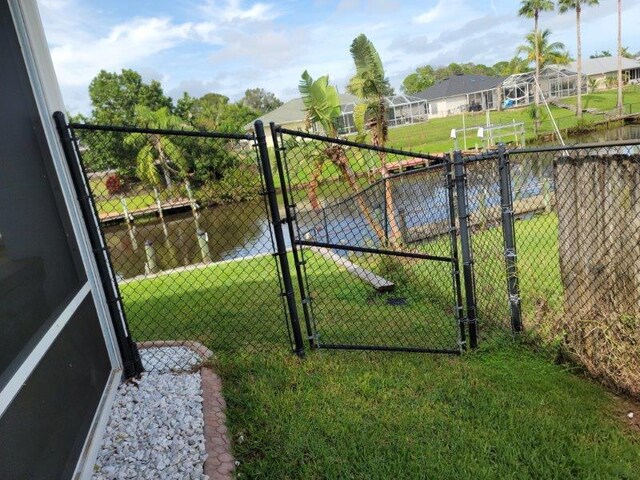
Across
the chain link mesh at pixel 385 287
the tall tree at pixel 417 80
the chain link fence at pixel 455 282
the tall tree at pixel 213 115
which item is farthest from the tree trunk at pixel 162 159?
the tall tree at pixel 417 80

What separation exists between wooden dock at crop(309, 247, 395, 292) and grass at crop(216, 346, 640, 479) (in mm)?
2218

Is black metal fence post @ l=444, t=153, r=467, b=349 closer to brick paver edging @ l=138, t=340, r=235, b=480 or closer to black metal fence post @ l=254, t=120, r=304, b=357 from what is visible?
black metal fence post @ l=254, t=120, r=304, b=357

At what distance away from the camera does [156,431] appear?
270 cm

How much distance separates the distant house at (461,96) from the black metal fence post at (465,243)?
49827 mm

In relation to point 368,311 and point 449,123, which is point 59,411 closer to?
point 368,311

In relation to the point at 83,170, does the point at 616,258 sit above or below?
below

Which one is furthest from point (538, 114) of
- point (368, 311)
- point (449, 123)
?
point (368, 311)

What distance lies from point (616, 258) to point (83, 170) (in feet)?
12.2

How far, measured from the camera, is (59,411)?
214cm

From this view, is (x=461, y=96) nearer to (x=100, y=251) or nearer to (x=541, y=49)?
(x=541, y=49)

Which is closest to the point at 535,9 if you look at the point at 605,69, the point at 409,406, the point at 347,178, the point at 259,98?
the point at 605,69

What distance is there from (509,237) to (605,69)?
209ft

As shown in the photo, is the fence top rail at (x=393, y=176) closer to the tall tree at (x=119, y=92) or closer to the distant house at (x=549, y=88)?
the tall tree at (x=119, y=92)

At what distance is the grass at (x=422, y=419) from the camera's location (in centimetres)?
244
